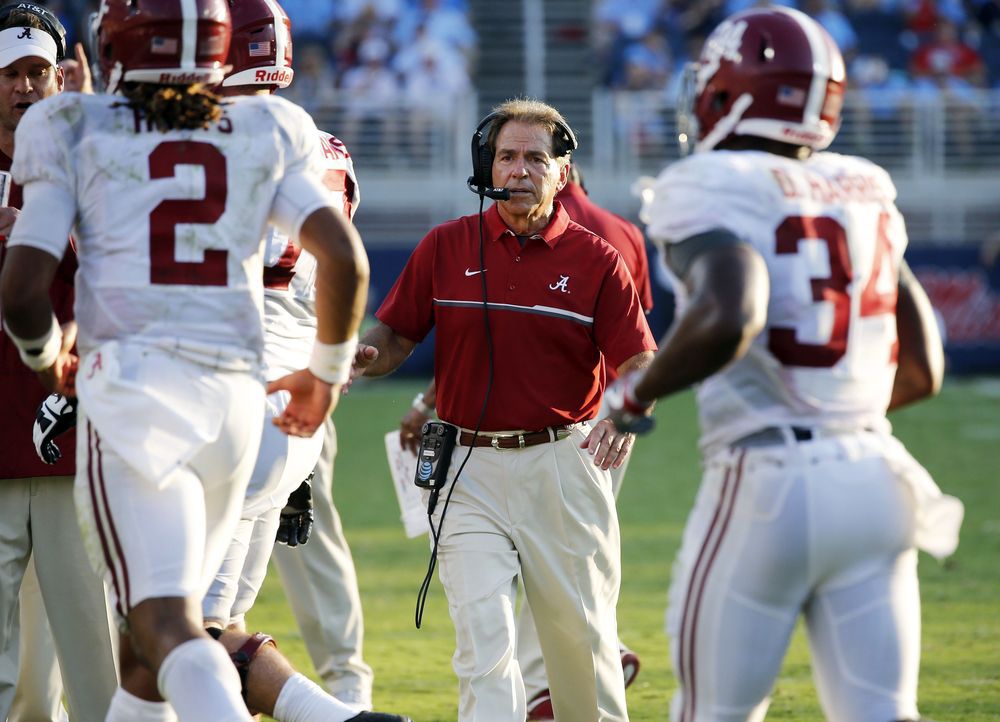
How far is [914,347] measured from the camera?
3.44 m

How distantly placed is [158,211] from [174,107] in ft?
0.81

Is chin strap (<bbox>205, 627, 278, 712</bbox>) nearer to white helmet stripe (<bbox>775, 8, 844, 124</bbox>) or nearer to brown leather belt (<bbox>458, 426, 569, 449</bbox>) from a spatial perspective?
brown leather belt (<bbox>458, 426, 569, 449</bbox>)

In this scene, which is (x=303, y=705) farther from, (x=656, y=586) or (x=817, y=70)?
(x=656, y=586)

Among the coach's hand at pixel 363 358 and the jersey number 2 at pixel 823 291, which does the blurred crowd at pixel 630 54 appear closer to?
the coach's hand at pixel 363 358

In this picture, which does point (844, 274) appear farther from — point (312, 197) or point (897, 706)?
point (312, 197)

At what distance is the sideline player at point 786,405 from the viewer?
3.09 metres

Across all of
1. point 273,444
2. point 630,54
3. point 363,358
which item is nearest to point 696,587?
point 273,444

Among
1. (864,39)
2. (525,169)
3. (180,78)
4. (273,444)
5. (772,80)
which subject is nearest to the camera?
(772,80)

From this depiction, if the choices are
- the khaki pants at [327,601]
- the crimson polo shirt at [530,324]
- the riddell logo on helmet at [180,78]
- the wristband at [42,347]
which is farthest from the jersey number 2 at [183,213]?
the khaki pants at [327,601]

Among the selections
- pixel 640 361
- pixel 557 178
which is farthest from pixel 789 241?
pixel 557 178

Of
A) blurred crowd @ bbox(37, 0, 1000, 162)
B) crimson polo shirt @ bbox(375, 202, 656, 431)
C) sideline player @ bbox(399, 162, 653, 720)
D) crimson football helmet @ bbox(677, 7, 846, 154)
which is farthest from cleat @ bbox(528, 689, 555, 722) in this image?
blurred crowd @ bbox(37, 0, 1000, 162)

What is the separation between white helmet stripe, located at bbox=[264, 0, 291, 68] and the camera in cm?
469

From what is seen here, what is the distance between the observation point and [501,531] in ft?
15.1

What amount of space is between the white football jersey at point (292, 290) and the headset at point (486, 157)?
1.31 ft
